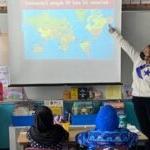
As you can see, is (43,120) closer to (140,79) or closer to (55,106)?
(55,106)

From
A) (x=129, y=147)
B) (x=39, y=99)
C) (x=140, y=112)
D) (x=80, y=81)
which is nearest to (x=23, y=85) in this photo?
(x=39, y=99)

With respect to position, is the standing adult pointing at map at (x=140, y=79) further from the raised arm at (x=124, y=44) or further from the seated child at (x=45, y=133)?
the seated child at (x=45, y=133)

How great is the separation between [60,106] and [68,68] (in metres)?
0.49

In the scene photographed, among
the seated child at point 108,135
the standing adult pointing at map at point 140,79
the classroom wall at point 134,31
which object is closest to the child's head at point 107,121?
the seated child at point 108,135

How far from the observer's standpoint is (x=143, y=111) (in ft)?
17.2

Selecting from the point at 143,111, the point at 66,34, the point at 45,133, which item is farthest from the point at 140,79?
the point at 45,133

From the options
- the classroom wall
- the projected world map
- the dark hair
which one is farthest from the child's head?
the classroom wall

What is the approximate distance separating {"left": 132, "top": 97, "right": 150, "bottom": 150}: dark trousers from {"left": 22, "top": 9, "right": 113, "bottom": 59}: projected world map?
2.23ft

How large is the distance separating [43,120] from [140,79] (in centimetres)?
216

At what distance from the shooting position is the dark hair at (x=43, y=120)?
326 cm

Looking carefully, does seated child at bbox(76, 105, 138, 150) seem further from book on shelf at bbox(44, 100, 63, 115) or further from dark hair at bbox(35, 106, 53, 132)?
book on shelf at bbox(44, 100, 63, 115)

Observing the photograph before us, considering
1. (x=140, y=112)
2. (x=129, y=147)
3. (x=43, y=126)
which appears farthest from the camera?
(x=140, y=112)

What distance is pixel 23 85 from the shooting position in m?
5.37

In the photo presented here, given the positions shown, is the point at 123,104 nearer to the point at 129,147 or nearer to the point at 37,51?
the point at 37,51
